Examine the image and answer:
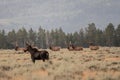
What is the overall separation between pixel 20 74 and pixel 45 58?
7.68m

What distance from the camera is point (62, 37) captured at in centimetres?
11119

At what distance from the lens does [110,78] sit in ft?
47.0

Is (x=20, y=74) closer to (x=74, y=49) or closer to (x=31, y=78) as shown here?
(x=31, y=78)

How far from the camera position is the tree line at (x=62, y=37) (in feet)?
322

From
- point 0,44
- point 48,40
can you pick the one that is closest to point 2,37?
point 0,44

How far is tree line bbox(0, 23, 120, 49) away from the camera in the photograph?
322ft

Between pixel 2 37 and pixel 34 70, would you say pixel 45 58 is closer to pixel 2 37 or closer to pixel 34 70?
pixel 34 70

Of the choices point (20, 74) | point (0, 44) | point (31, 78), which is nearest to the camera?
point (31, 78)

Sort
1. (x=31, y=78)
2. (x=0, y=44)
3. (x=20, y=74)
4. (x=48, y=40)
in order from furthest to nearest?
1. (x=48, y=40)
2. (x=0, y=44)
3. (x=20, y=74)
4. (x=31, y=78)

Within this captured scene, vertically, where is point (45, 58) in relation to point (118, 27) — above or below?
below

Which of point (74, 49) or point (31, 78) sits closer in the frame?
point (31, 78)

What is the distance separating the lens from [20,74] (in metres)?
16.6

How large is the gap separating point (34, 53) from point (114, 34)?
7766 centimetres

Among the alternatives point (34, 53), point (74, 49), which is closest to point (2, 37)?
point (74, 49)
